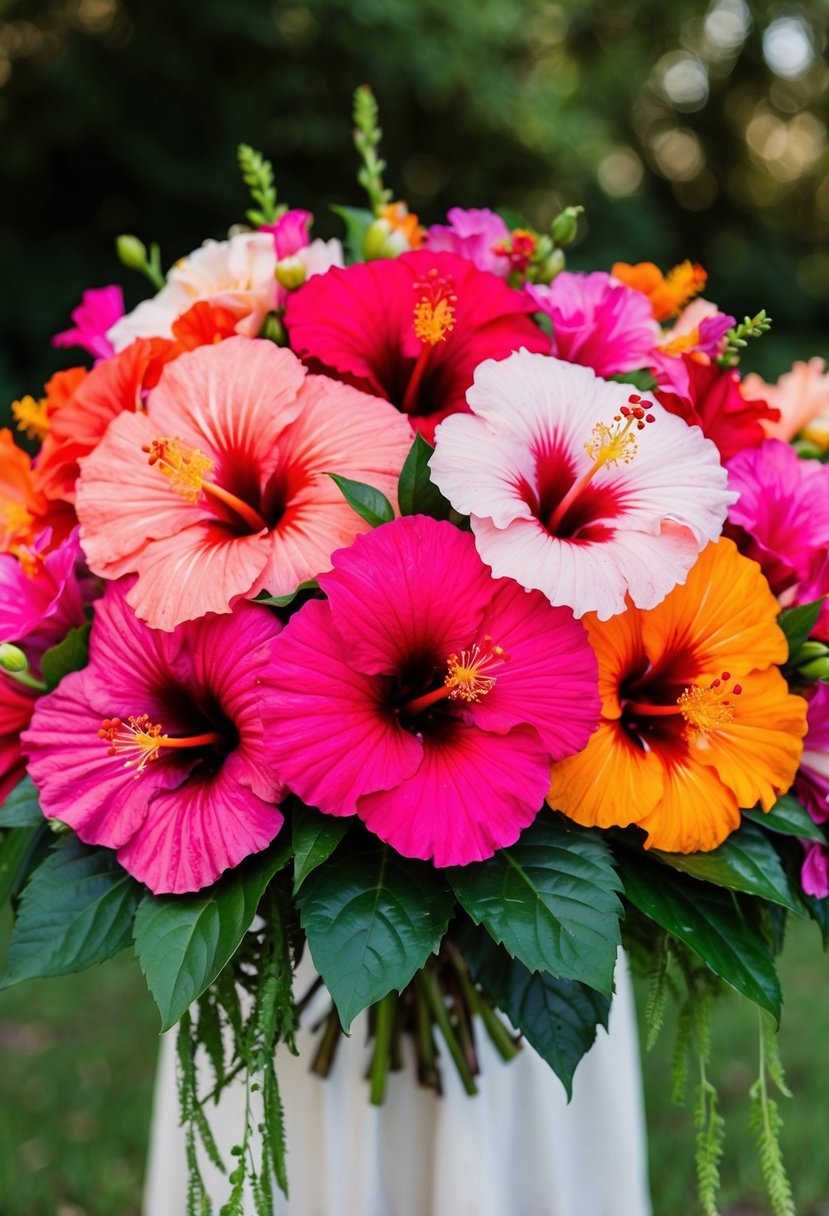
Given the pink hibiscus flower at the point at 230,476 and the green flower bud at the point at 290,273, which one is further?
the green flower bud at the point at 290,273

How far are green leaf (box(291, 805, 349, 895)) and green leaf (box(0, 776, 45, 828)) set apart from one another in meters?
0.27

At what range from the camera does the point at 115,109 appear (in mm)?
4941

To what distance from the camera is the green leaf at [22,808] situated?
3.17 feet

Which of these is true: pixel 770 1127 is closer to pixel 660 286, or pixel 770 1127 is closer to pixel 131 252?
pixel 660 286

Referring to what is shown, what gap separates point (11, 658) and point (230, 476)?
0.24m

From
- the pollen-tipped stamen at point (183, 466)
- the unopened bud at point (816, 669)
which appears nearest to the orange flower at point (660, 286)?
the unopened bud at point (816, 669)

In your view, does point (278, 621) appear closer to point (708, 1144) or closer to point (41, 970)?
point (41, 970)

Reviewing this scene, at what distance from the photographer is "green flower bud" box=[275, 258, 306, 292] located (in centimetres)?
103

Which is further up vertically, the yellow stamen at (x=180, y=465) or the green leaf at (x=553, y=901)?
the yellow stamen at (x=180, y=465)

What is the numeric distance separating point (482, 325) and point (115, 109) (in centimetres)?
465

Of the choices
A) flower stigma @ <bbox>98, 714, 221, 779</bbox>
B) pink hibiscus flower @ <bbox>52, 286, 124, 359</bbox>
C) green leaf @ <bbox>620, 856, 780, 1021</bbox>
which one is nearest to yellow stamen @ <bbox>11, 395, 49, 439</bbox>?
pink hibiscus flower @ <bbox>52, 286, 124, 359</bbox>

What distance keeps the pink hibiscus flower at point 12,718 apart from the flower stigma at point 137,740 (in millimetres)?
126

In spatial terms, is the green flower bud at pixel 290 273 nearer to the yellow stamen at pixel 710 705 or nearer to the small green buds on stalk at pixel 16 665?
the small green buds on stalk at pixel 16 665

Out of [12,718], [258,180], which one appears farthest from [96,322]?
[12,718]
